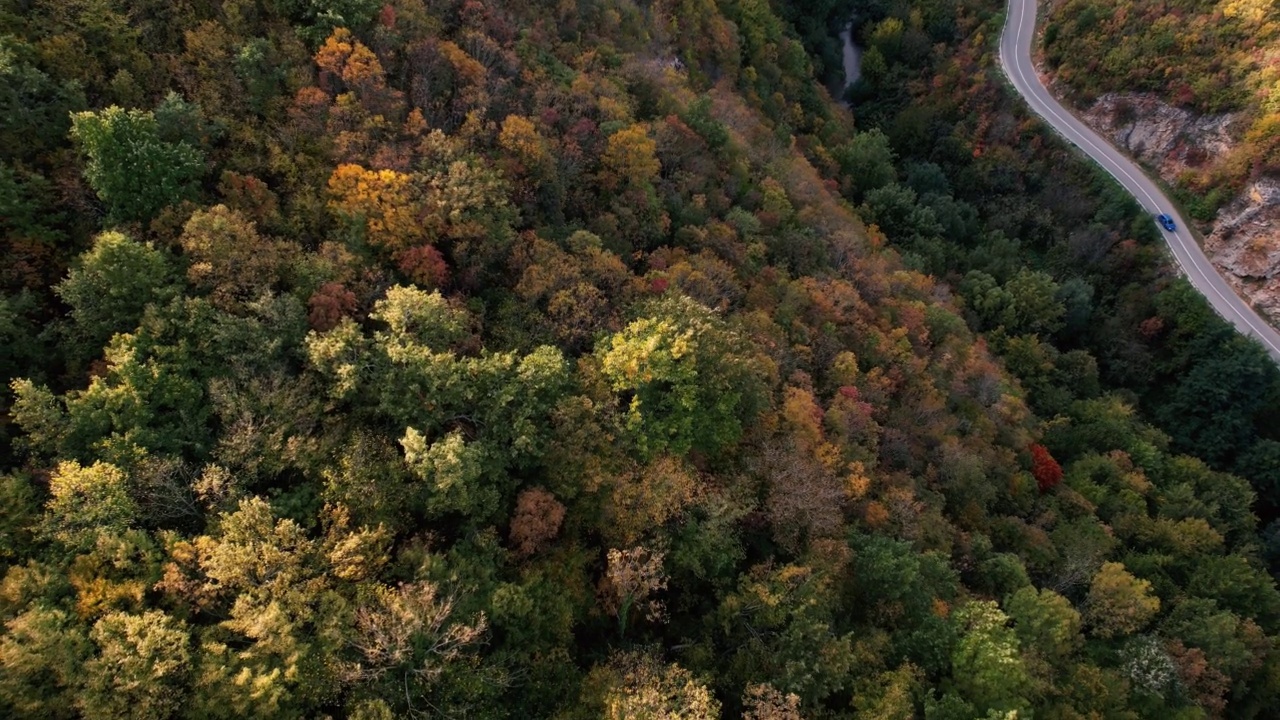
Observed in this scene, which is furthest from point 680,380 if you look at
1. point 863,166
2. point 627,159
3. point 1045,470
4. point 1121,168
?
point 1121,168

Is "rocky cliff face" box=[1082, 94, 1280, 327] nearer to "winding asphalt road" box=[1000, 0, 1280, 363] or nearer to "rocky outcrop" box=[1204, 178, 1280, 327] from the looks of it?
"rocky outcrop" box=[1204, 178, 1280, 327]

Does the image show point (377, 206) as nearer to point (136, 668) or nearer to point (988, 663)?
point (136, 668)

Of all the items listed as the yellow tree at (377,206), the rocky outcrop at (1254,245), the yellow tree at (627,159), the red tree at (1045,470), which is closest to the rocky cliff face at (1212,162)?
the rocky outcrop at (1254,245)

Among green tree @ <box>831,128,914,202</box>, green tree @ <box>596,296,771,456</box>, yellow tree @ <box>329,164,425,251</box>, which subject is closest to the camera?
green tree @ <box>596,296,771,456</box>

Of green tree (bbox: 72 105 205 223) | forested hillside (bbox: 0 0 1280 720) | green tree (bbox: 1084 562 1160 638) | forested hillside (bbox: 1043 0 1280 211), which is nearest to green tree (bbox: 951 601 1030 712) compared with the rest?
forested hillside (bbox: 0 0 1280 720)

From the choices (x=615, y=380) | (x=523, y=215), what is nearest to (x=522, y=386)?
(x=615, y=380)

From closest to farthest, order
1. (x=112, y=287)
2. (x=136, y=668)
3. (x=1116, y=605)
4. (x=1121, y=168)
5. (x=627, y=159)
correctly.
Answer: (x=136, y=668), (x=112, y=287), (x=1116, y=605), (x=627, y=159), (x=1121, y=168)
